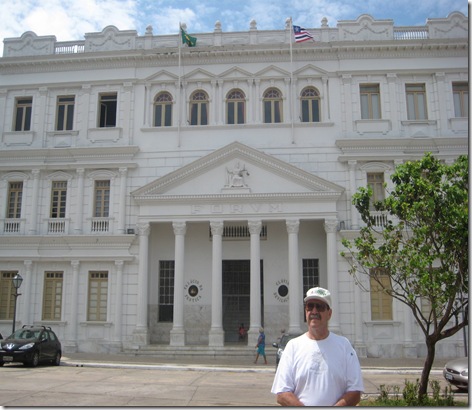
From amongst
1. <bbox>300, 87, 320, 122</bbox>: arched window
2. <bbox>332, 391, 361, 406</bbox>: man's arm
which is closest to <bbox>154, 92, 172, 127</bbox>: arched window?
<bbox>300, 87, 320, 122</bbox>: arched window

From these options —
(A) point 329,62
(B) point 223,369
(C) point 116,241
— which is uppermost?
(A) point 329,62

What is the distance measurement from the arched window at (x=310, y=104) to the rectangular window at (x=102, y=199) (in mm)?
10890

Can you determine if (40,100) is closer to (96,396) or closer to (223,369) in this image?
(223,369)

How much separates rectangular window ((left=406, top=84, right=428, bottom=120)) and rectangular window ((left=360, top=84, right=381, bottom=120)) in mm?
1543

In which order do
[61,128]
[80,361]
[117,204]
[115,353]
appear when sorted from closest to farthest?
[80,361]
[115,353]
[117,204]
[61,128]

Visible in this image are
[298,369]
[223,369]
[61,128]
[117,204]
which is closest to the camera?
[298,369]

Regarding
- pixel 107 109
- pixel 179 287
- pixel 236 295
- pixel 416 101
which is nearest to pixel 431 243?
pixel 179 287

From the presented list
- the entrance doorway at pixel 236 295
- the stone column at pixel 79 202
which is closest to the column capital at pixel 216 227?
the entrance doorway at pixel 236 295

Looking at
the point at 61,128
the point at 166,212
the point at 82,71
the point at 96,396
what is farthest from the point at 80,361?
the point at 82,71

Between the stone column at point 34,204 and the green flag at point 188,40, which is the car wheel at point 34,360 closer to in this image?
the stone column at point 34,204

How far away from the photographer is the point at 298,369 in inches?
180

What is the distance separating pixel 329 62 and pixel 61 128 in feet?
48.5

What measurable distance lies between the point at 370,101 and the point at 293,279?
33.8ft

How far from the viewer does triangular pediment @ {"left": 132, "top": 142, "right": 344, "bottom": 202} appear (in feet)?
82.8
